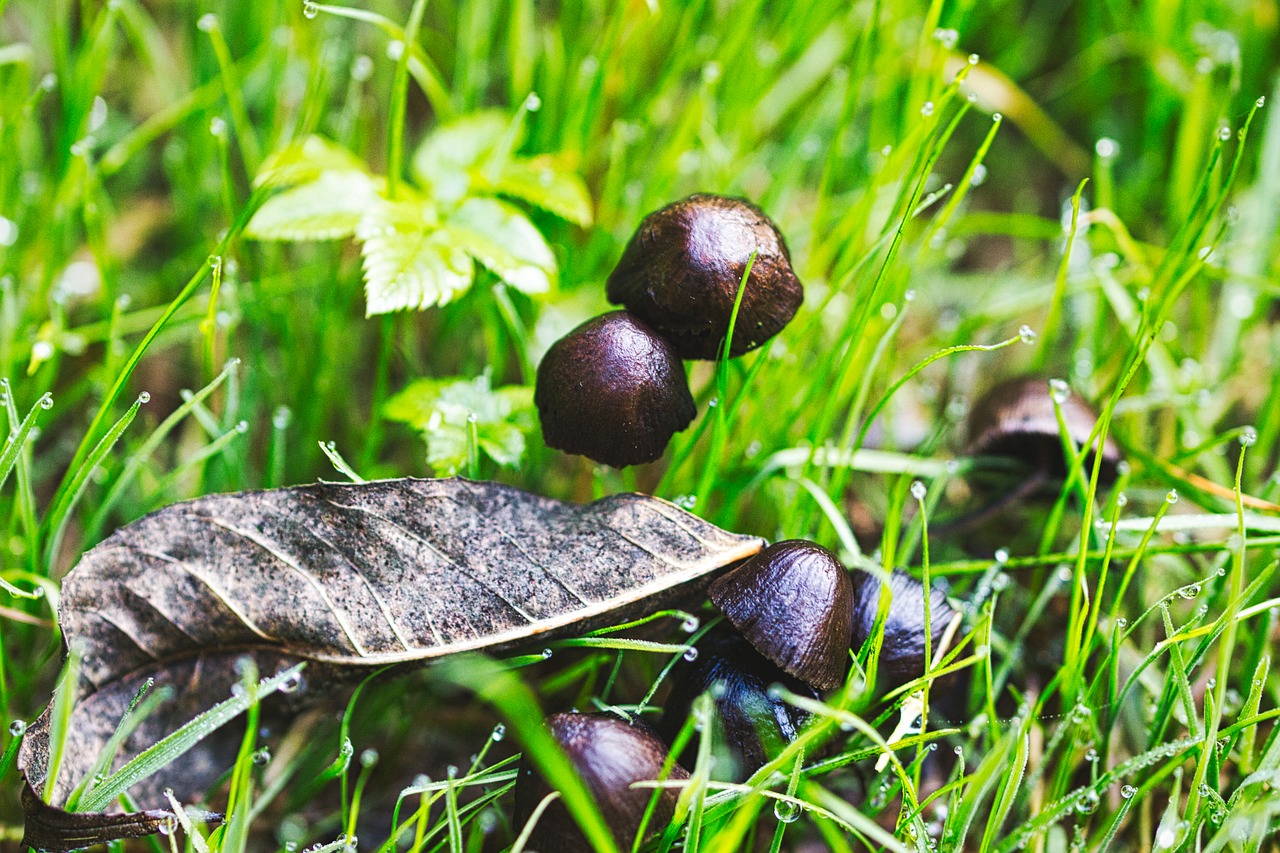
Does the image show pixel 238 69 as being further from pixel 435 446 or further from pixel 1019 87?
pixel 1019 87

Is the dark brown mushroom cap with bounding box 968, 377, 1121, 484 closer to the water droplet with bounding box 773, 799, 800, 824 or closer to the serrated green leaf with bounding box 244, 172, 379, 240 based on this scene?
the water droplet with bounding box 773, 799, 800, 824

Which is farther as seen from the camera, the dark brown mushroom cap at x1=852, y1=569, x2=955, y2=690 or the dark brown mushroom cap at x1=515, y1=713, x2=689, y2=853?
the dark brown mushroom cap at x1=852, y1=569, x2=955, y2=690

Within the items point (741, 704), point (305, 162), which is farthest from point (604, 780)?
point (305, 162)

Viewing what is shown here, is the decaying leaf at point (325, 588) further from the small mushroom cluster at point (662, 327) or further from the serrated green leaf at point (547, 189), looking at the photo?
the serrated green leaf at point (547, 189)

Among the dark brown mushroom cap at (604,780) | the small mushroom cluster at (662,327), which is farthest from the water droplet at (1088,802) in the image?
the small mushroom cluster at (662,327)

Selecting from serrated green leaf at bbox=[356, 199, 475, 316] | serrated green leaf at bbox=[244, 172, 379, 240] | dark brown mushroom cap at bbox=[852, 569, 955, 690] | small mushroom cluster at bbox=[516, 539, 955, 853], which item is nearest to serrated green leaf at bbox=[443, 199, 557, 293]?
serrated green leaf at bbox=[356, 199, 475, 316]

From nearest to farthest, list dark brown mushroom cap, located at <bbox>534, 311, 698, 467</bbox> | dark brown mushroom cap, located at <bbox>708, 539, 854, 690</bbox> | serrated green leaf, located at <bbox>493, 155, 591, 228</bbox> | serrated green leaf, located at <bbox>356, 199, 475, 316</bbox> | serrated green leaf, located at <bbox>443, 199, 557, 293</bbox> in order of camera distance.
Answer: dark brown mushroom cap, located at <bbox>708, 539, 854, 690</bbox>, dark brown mushroom cap, located at <bbox>534, 311, 698, 467</bbox>, serrated green leaf, located at <bbox>356, 199, 475, 316</bbox>, serrated green leaf, located at <bbox>443, 199, 557, 293</bbox>, serrated green leaf, located at <bbox>493, 155, 591, 228</bbox>

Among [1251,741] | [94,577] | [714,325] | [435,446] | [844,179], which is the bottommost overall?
[1251,741]

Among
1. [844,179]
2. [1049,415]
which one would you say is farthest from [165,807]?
[844,179]
